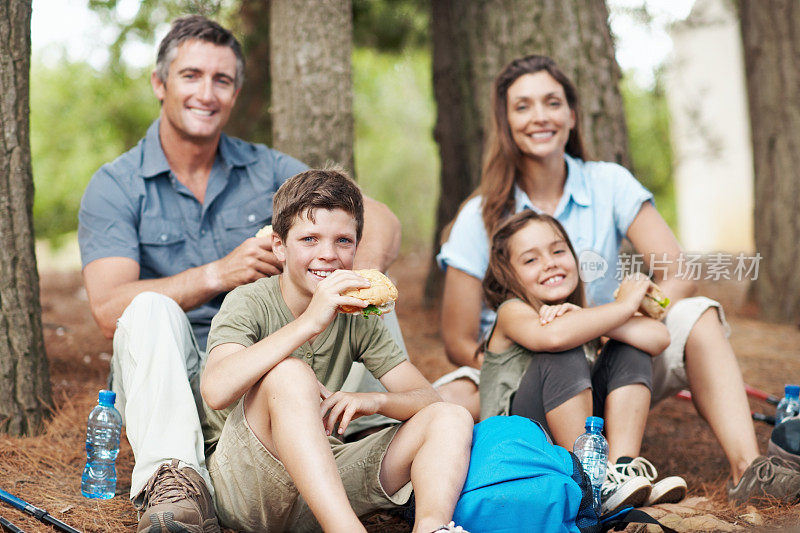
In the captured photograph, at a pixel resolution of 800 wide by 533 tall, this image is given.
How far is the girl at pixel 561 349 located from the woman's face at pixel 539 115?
1.55 feet

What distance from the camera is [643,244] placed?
3.73 meters

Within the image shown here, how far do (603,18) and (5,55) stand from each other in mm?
3208

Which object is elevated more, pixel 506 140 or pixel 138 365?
pixel 506 140

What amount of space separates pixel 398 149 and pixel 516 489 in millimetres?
10231

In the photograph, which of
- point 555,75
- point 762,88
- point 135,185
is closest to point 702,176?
point 762,88

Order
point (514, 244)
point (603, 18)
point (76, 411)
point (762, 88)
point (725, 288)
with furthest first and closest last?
1. point (725, 288)
2. point (762, 88)
3. point (603, 18)
4. point (76, 411)
5. point (514, 244)

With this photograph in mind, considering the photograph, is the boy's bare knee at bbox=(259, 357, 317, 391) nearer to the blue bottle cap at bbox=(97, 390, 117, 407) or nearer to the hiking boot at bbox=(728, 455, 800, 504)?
the blue bottle cap at bbox=(97, 390, 117, 407)

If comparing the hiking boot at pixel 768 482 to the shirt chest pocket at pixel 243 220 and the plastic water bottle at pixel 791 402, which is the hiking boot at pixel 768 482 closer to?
the plastic water bottle at pixel 791 402

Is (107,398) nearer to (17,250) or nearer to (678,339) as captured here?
(17,250)

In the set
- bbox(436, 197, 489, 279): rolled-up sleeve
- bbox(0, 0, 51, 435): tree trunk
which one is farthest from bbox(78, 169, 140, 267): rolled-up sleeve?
bbox(436, 197, 489, 279): rolled-up sleeve

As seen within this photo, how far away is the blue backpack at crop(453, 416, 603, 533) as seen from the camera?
240 cm

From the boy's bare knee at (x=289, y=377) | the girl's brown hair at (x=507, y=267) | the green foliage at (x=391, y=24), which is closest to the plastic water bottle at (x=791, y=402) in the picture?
the girl's brown hair at (x=507, y=267)

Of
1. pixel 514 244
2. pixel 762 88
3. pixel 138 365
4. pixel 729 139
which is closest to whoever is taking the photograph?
pixel 138 365

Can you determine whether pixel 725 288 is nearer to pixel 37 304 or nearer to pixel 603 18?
pixel 603 18
